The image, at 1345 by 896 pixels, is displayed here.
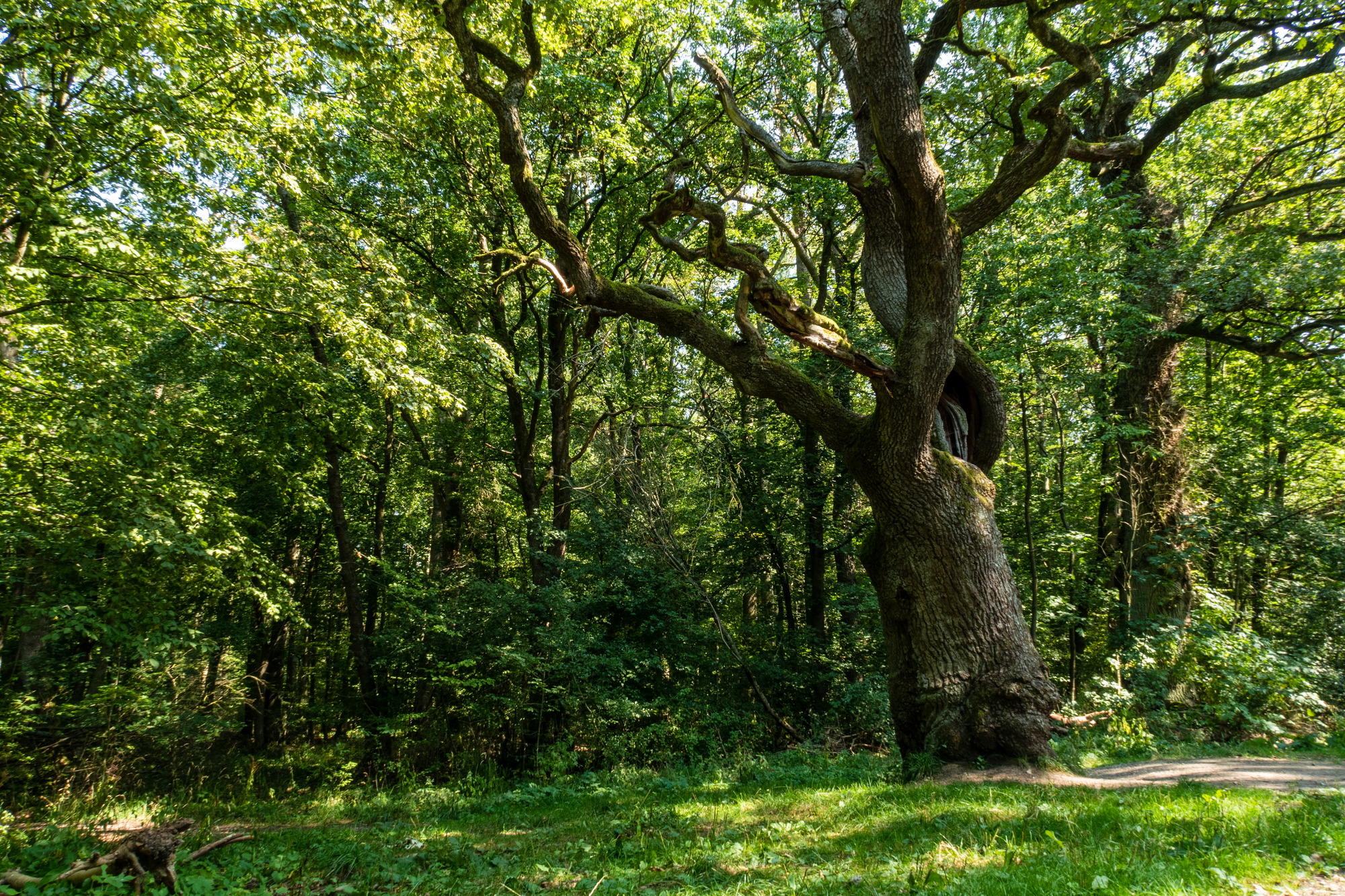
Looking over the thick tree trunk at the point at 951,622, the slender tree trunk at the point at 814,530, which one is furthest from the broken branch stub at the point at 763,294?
the slender tree trunk at the point at 814,530

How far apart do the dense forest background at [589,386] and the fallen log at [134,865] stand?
205 inches

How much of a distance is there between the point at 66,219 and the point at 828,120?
Answer: 456 inches

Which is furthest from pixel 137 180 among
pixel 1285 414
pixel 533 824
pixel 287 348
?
pixel 1285 414

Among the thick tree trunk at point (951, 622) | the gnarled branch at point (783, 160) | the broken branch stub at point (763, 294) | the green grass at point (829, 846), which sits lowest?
the green grass at point (829, 846)

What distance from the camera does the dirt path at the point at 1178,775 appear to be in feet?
17.0

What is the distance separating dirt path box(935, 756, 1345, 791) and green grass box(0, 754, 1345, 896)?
1.20 feet

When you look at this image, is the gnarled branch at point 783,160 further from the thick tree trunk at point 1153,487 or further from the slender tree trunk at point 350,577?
the slender tree trunk at point 350,577

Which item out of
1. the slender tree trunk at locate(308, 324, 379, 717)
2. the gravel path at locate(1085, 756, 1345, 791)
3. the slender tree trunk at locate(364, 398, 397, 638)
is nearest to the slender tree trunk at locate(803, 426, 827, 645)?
the gravel path at locate(1085, 756, 1345, 791)

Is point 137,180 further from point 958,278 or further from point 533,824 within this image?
point 958,278

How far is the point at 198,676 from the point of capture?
1284 centimetres

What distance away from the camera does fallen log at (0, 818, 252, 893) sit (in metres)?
3.51

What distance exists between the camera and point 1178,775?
5578 millimetres

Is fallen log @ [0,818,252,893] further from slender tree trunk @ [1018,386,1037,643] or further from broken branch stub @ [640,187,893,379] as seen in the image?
slender tree trunk @ [1018,386,1037,643]

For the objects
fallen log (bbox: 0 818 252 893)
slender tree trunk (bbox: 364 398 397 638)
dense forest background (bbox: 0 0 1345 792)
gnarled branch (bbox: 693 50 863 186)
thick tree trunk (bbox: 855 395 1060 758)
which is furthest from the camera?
slender tree trunk (bbox: 364 398 397 638)
